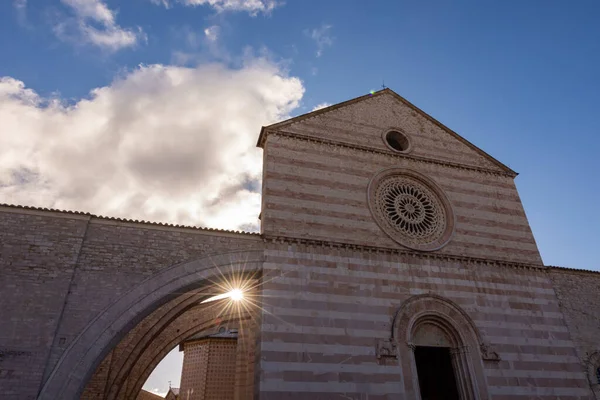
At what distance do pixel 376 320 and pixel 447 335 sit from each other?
7.93 feet

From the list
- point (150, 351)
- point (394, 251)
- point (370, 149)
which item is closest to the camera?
point (394, 251)

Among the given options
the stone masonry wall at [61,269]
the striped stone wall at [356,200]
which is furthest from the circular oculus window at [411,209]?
the stone masonry wall at [61,269]

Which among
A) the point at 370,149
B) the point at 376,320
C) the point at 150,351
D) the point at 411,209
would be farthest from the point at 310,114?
the point at 150,351

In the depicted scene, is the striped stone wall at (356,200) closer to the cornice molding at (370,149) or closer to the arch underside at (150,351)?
the cornice molding at (370,149)

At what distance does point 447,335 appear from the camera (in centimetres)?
1188

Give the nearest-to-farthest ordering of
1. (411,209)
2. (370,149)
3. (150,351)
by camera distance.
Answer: (411,209) → (370,149) → (150,351)

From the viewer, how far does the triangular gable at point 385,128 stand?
554 inches

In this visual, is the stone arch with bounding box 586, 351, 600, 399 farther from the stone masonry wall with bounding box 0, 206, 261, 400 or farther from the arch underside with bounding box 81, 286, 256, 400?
the stone masonry wall with bounding box 0, 206, 261, 400

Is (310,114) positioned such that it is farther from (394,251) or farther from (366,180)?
(394,251)

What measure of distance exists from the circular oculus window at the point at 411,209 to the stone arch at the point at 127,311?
4345mm

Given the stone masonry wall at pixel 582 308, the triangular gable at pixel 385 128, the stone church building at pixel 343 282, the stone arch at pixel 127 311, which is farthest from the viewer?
the triangular gable at pixel 385 128

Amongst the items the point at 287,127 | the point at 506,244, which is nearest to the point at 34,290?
the point at 287,127

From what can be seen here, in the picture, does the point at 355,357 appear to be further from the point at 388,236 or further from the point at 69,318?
the point at 69,318

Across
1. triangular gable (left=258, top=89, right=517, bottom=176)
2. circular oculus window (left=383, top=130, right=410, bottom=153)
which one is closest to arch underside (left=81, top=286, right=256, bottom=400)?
triangular gable (left=258, top=89, right=517, bottom=176)
